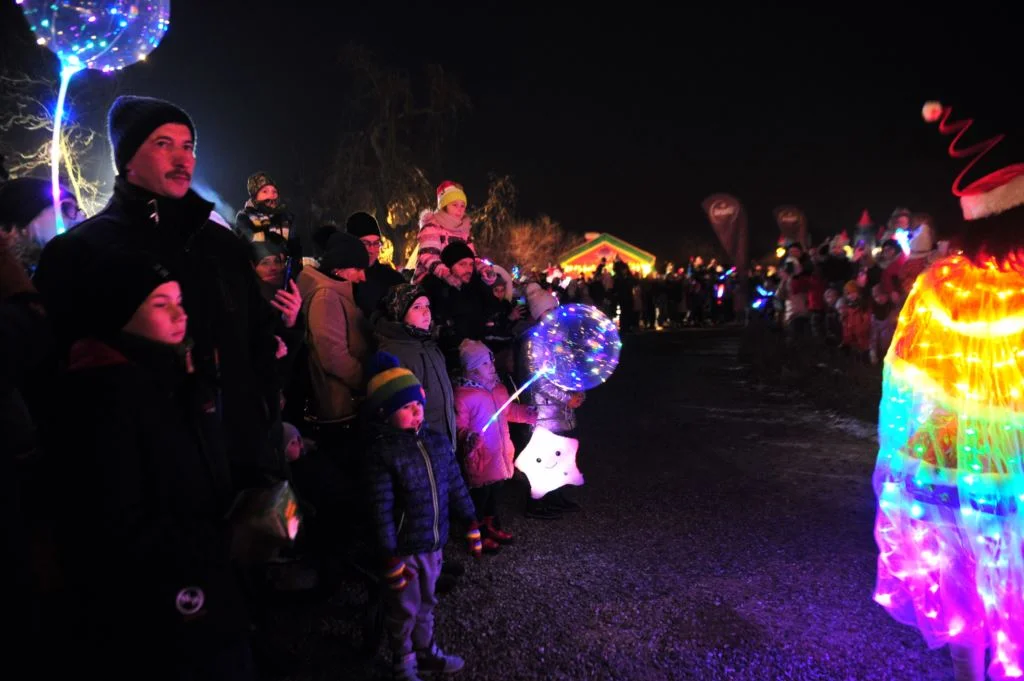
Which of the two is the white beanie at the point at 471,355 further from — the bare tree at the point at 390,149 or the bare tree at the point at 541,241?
the bare tree at the point at 541,241

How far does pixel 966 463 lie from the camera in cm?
282

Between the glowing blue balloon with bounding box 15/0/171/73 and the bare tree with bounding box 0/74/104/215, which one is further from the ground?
the bare tree with bounding box 0/74/104/215

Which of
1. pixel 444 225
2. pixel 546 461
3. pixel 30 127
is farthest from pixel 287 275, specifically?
pixel 30 127

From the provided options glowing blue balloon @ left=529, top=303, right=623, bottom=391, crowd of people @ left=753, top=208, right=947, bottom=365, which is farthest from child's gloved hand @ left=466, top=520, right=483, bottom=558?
crowd of people @ left=753, top=208, right=947, bottom=365

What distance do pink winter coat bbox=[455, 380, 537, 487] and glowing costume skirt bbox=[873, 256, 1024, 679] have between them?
2.61 metres

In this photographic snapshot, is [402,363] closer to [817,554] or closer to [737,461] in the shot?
[817,554]

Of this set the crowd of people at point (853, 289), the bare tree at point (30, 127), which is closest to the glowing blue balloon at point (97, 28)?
the crowd of people at point (853, 289)

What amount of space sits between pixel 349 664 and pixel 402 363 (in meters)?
1.63

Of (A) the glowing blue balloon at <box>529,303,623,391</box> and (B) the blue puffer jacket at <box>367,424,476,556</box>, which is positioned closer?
(B) the blue puffer jacket at <box>367,424,476,556</box>

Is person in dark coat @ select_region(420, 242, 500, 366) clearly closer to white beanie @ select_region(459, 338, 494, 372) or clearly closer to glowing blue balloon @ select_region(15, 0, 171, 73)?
white beanie @ select_region(459, 338, 494, 372)

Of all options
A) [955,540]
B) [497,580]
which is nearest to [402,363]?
[497,580]

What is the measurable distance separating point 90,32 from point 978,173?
3970 mm

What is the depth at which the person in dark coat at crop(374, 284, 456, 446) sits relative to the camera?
13.9 ft

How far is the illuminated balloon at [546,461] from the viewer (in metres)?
5.63
